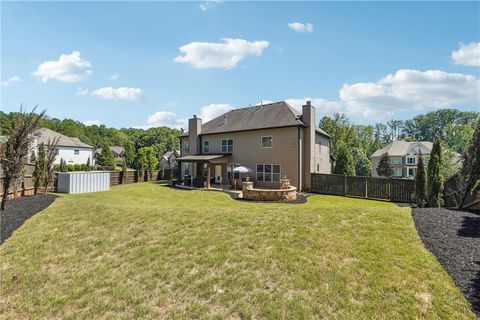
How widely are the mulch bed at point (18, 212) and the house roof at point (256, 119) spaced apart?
17.0 meters

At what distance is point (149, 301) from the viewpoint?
5410 millimetres

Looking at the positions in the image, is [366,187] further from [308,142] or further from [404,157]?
[404,157]

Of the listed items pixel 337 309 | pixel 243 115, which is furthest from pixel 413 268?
pixel 243 115

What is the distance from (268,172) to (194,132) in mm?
Answer: 10693

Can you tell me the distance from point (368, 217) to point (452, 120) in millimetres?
123624

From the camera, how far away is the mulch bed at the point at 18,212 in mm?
8661

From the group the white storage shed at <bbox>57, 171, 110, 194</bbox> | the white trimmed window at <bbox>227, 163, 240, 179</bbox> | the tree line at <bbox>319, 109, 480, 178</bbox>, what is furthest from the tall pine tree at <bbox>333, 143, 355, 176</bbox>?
the white storage shed at <bbox>57, 171, 110, 194</bbox>

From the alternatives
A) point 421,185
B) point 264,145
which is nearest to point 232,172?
point 264,145

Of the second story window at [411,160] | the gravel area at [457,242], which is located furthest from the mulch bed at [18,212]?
the second story window at [411,160]

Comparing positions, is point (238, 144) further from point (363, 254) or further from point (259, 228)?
point (363, 254)

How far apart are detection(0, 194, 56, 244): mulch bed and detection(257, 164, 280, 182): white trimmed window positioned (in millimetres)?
15879

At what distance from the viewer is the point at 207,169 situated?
83.9 ft

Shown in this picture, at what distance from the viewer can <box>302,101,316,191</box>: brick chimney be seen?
2281cm

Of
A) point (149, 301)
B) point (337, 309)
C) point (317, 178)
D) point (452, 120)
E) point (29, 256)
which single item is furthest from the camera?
point (452, 120)
